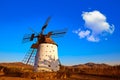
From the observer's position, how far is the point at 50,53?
39.0 m

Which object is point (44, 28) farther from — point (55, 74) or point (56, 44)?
point (55, 74)

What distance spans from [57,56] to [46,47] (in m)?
2.98

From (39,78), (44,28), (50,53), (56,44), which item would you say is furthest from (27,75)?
(44,28)

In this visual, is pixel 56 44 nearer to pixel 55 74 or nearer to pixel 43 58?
pixel 43 58

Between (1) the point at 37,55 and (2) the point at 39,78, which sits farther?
(1) the point at 37,55

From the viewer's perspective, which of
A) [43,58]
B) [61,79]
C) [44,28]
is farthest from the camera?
[44,28]

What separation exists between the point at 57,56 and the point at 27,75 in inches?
288

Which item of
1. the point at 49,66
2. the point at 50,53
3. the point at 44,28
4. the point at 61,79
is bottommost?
the point at 61,79

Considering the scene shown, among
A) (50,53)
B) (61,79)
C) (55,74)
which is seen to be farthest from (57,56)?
(61,79)

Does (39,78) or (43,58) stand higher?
(43,58)

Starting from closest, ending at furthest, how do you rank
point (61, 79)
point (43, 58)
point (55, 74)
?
point (61, 79) → point (55, 74) → point (43, 58)

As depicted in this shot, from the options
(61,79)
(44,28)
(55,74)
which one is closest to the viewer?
(61,79)

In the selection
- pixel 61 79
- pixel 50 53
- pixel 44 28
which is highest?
pixel 44 28

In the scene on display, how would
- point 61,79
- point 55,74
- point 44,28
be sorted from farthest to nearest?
point 44,28
point 55,74
point 61,79
